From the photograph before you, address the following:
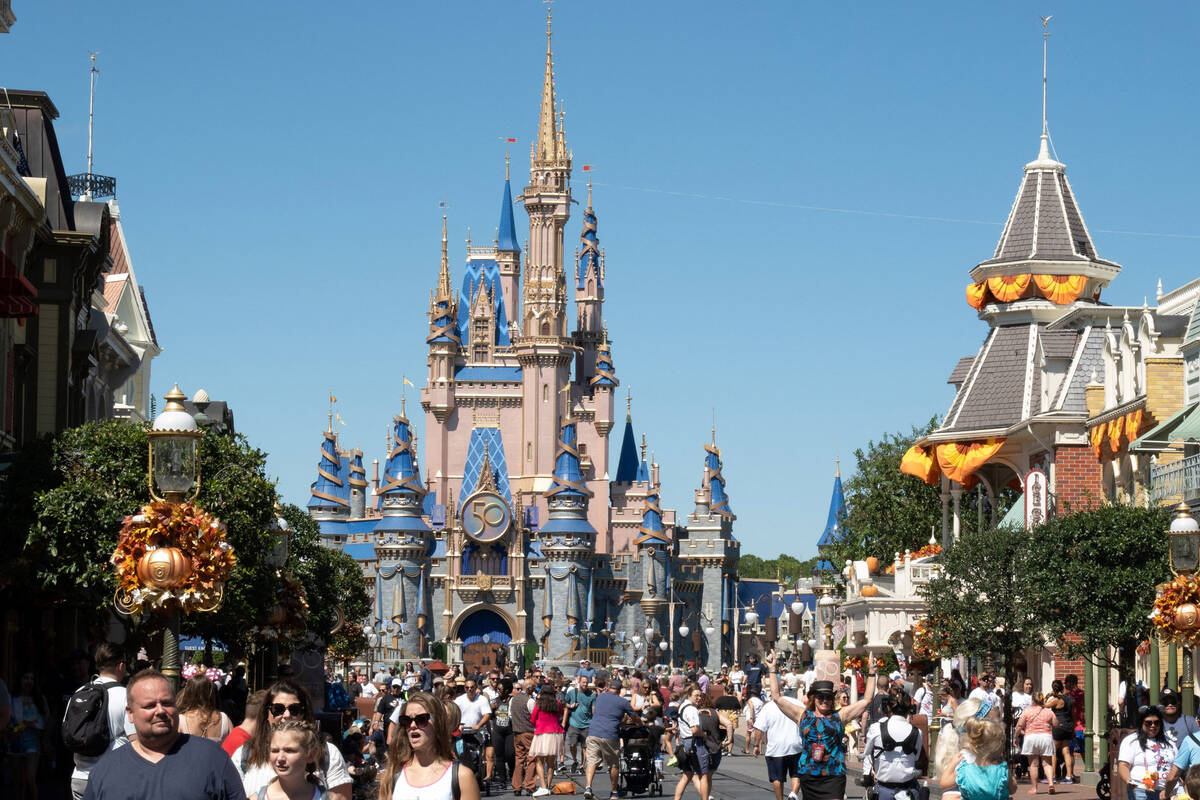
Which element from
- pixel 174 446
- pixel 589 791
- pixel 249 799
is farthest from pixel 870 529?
pixel 249 799

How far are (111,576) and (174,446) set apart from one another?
9589mm

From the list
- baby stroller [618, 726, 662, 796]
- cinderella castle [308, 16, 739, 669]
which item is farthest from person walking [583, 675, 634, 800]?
cinderella castle [308, 16, 739, 669]

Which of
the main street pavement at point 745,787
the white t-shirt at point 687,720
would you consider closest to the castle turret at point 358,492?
the main street pavement at point 745,787

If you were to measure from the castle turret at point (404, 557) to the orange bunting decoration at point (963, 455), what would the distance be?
81.8 metres

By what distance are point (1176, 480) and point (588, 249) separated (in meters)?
112

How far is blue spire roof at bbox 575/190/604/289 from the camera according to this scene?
143m

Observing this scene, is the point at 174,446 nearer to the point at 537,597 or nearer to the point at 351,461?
the point at 537,597

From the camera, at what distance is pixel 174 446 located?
1775 centimetres

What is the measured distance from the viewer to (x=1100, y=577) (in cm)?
3019

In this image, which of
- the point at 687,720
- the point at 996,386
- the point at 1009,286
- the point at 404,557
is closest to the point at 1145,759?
the point at 687,720

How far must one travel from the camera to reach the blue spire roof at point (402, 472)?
5094 inches

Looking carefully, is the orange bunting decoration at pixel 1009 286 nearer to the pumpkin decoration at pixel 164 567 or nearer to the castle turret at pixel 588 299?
the pumpkin decoration at pixel 164 567

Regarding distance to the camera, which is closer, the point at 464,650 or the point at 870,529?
the point at 870,529

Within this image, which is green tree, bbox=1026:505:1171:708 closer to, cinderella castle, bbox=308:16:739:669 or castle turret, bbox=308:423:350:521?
cinderella castle, bbox=308:16:739:669
